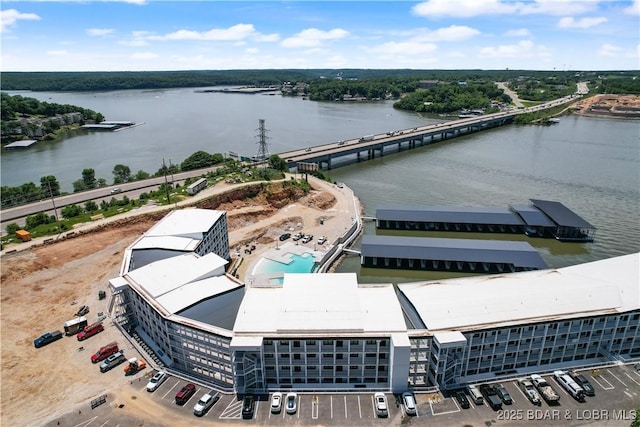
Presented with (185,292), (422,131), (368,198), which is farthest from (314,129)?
(185,292)

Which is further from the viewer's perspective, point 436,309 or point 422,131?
point 422,131

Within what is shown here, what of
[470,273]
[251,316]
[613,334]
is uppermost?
[251,316]

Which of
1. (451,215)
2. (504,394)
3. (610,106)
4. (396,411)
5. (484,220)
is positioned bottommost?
(396,411)

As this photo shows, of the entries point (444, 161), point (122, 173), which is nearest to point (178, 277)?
point (122, 173)

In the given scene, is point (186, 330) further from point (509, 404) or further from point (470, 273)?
point (470, 273)

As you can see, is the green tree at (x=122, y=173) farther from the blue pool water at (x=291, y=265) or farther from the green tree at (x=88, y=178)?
the blue pool water at (x=291, y=265)

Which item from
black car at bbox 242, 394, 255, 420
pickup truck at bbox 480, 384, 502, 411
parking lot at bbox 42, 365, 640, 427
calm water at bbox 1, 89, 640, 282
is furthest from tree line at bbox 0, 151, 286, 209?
pickup truck at bbox 480, 384, 502, 411

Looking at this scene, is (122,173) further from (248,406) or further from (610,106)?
(610,106)
